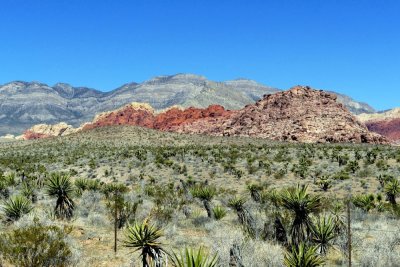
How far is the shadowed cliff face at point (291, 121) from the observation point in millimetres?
80812

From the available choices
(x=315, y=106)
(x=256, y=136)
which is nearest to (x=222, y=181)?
(x=256, y=136)

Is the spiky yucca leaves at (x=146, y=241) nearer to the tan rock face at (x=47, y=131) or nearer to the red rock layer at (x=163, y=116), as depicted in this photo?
the red rock layer at (x=163, y=116)

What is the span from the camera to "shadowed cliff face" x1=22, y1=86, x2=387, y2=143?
265 ft

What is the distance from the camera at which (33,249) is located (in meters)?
11.1

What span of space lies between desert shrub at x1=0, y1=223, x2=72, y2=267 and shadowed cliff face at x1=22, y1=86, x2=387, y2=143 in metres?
70.8

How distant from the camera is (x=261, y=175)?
3672 centimetres

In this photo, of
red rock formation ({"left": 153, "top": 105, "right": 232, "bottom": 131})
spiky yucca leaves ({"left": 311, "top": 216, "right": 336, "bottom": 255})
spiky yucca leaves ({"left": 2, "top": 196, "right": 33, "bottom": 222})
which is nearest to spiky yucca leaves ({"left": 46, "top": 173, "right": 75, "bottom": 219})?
spiky yucca leaves ({"left": 2, "top": 196, "right": 33, "bottom": 222})

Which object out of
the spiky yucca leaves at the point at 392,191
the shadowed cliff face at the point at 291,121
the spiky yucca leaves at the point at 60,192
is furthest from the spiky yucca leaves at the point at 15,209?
the shadowed cliff face at the point at 291,121

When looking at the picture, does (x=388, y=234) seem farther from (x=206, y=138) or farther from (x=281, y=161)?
(x=206, y=138)

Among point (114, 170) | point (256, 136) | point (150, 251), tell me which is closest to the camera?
point (150, 251)

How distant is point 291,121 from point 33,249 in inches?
3244

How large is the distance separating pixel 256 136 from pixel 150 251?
77.9 m

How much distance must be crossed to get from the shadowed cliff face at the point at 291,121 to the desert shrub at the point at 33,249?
70.8 metres

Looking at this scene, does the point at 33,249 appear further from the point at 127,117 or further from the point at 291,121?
the point at 127,117
